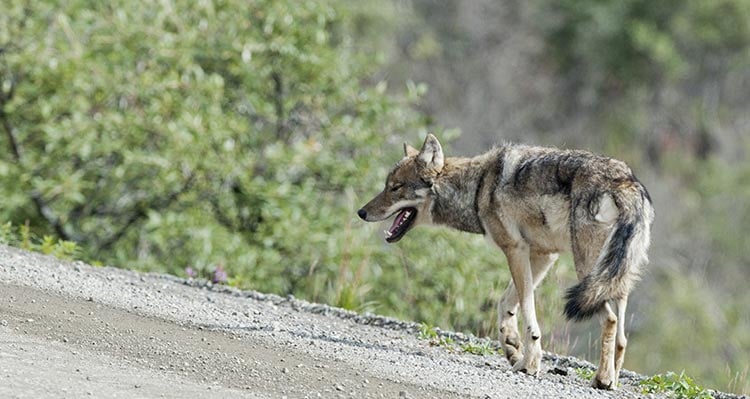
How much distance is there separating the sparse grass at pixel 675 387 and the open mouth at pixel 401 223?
219 cm

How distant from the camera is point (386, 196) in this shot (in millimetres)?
9398

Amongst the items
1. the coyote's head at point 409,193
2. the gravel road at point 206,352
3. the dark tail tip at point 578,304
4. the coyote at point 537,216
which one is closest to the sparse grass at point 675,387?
the gravel road at point 206,352

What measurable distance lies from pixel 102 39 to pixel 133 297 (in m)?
6.20

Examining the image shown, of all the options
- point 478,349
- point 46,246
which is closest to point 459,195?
point 478,349

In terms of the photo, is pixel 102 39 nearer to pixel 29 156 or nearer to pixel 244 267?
pixel 29 156

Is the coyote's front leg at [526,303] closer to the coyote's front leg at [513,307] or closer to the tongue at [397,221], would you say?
the coyote's front leg at [513,307]

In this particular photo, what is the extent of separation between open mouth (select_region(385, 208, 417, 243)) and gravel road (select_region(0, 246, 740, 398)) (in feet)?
2.21

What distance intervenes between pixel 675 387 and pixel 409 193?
2513 mm

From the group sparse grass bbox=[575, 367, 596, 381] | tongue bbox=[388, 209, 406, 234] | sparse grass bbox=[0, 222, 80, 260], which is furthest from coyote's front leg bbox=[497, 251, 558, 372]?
sparse grass bbox=[0, 222, 80, 260]

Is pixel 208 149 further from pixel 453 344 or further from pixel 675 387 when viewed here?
pixel 675 387

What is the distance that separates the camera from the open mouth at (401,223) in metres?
9.32

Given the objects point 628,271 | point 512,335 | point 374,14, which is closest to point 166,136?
point 512,335

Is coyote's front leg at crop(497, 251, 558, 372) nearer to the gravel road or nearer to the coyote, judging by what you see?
the coyote

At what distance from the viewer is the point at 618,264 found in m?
7.58
